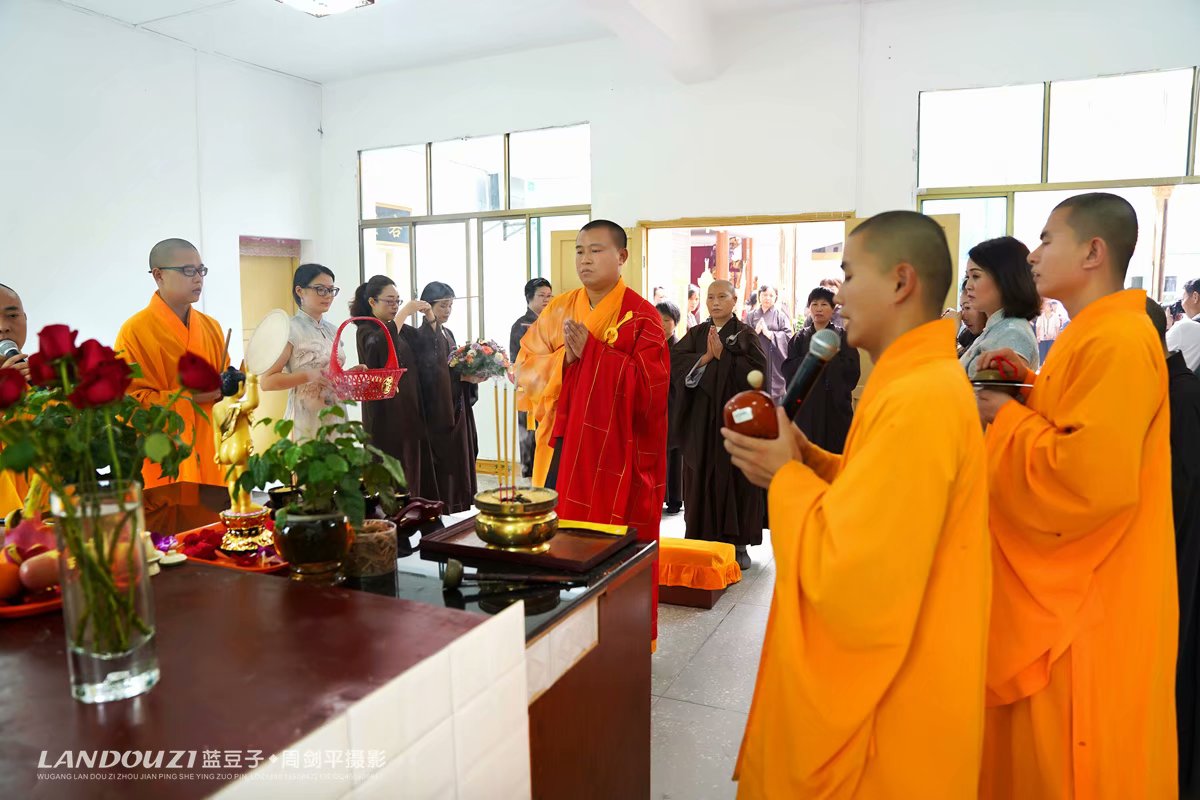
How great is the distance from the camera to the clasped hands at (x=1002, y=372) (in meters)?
1.82

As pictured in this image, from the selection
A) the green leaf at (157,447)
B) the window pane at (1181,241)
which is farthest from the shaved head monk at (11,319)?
the window pane at (1181,241)

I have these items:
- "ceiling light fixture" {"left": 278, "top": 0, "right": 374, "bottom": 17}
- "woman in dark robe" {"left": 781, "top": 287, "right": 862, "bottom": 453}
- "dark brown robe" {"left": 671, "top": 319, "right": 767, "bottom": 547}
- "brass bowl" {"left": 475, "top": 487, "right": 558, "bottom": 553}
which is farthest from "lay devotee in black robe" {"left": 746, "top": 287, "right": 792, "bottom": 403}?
"brass bowl" {"left": 475, "top": 487, "right": 558, "bottom": 553}

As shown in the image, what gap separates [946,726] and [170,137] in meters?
7.13

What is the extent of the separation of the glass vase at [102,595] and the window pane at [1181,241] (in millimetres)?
6188

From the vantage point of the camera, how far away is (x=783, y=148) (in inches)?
236

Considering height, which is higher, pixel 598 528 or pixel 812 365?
pixel 812 365

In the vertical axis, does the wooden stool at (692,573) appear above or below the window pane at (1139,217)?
below

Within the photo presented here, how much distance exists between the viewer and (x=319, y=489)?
1460 millimetres

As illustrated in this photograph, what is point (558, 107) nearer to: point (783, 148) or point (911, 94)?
point (783, 148)

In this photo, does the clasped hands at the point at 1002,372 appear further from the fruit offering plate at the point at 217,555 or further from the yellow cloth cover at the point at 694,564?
the yellow cloth cover at the point at 694,564

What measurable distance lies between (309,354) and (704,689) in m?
2.57

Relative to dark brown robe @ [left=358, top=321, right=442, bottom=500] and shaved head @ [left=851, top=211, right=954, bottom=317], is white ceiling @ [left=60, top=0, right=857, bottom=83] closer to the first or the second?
dark brown robe @ [left=358, top=321, right=442, bottom=500]

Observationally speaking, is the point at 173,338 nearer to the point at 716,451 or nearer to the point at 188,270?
the point at 188,270

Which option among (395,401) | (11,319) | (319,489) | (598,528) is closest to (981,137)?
(395,401)
